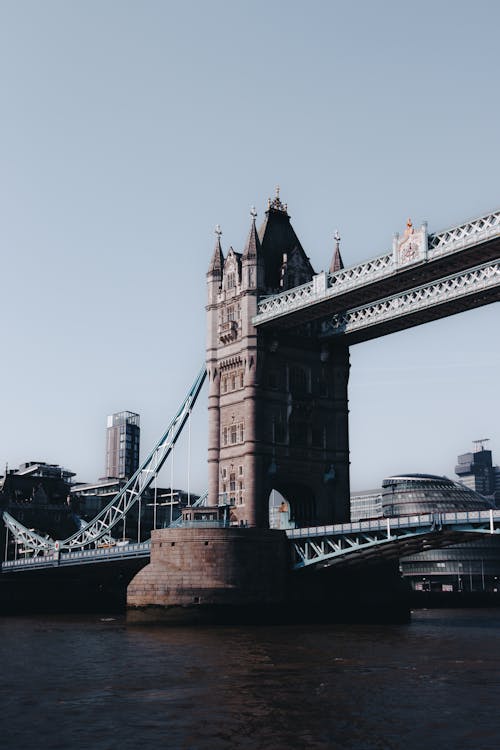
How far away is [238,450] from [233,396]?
→ 18.2 feet

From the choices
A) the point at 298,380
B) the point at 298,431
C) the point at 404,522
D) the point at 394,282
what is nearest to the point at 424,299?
the point at 394,282

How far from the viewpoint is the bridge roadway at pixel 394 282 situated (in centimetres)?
7244

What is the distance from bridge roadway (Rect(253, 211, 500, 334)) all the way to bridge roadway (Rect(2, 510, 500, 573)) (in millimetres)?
18141

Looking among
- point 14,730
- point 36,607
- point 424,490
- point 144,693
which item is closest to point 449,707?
point 144,693

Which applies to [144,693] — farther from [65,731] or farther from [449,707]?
[449,707]

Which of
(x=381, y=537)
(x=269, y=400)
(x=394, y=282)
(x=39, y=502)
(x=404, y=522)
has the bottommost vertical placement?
(x=381, y=537)

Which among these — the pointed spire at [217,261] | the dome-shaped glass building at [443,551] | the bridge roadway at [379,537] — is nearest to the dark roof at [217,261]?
the pointed spire at [217,261]

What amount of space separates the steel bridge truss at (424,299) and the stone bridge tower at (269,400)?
610 cm

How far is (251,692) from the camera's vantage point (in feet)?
134

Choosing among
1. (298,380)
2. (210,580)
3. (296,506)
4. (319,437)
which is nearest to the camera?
(210,580)

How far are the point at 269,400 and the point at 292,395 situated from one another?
2.61m

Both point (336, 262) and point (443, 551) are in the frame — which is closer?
point (336, 262)

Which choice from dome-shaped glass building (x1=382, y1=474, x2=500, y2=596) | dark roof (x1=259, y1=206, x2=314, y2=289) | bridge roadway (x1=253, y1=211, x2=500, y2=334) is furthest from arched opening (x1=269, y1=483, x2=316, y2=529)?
dome-shaped glass building (x1=382, y1=474, x2=500, y2=596)

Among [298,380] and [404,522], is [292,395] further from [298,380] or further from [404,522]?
[404,522]
